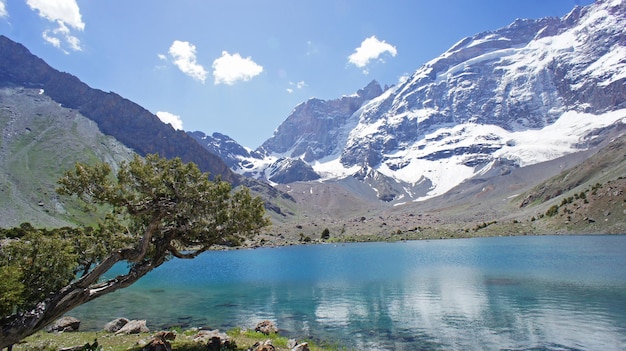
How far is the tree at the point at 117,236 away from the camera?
1833 cm

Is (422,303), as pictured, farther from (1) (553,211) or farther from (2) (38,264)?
(1) (553,211)

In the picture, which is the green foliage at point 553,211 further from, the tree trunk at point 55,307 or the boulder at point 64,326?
the tree trunk at point 55,307

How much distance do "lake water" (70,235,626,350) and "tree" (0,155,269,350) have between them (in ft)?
50.7

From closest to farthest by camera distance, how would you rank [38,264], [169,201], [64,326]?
[38,264] → [169,201] → [64,326]

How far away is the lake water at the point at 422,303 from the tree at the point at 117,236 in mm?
15461

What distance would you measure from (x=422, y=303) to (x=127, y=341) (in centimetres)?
3154

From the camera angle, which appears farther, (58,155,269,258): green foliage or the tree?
(58,155,269,258): green foliage

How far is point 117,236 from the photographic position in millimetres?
24188

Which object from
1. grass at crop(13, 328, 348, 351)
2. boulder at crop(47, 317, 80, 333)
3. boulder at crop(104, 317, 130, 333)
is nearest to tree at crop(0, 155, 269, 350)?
grass at crop(13, 328, 348, 351)

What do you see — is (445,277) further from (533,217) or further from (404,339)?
(533,217)

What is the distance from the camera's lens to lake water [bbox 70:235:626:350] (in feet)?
102

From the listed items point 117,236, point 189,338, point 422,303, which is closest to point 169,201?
point 117,236

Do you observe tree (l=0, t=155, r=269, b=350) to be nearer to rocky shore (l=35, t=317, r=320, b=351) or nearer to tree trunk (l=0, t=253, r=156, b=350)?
tree trunk (l=0, t=253, r=156, b=350)

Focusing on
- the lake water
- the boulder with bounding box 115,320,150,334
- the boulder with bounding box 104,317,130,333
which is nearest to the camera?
the lake water
